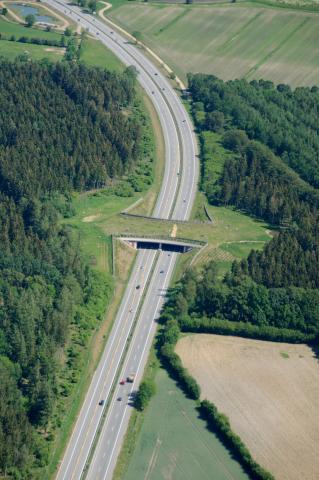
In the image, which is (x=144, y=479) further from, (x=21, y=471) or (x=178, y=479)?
(x=21, y=471)

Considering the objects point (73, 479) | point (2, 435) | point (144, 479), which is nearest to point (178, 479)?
point (144, 479)

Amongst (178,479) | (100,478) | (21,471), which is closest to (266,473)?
(178,479)

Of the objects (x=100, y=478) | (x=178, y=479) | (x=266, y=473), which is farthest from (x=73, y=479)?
(x=266, y=473)

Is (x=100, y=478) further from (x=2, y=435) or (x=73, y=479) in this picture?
(x=2, y=435)

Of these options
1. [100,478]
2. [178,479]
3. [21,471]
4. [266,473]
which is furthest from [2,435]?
[266,473]

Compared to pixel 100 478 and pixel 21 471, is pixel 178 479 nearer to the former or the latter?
pixel 100 478
